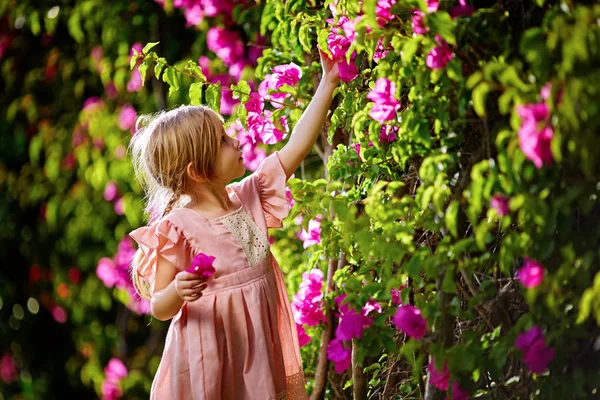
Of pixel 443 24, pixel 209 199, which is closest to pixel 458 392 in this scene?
pixel 443 24

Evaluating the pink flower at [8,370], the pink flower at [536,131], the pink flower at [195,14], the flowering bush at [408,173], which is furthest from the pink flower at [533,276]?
the pink flower at [8,370]

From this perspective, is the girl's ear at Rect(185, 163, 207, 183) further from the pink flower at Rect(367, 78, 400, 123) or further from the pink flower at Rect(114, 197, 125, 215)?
the pink flower at Rect(114, 197, 125, 215)

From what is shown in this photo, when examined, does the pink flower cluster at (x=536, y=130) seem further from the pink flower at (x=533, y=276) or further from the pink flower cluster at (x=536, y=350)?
the pink flower cluster at (x=536, y=350)

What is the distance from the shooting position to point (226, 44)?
3.23 m

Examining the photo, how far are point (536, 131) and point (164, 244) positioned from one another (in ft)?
3.06

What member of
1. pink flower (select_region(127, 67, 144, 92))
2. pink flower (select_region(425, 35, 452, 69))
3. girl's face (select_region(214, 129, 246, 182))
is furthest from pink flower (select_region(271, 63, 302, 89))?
pink flower (select_region(127, 67, 144, 92))

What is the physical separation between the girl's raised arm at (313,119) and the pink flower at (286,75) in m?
0.22

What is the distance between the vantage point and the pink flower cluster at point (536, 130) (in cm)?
127

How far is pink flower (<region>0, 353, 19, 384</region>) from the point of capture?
397cm

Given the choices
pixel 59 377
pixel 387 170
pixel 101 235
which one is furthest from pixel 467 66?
pixel 59 377

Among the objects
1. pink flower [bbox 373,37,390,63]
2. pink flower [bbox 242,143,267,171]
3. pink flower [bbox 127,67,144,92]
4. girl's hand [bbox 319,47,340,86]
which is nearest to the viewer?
pink flower [bbox 373,37,390,63]

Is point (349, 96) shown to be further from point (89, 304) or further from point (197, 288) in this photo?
point (89, 304)

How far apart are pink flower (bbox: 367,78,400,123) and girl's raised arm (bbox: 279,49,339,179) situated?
0.35 meters

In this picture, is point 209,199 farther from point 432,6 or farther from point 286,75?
point 432,6
